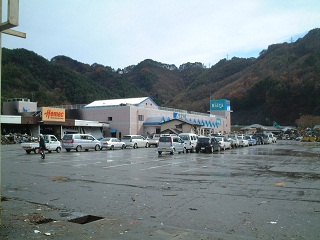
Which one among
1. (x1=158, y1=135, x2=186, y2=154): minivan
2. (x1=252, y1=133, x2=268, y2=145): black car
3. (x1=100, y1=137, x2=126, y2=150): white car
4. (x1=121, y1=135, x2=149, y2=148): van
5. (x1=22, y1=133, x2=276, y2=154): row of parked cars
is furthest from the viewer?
(x1=252, y1=133, x2=268, y2=145): black car

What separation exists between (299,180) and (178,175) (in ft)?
17.2

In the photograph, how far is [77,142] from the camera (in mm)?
33000

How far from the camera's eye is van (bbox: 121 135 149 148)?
4188 cm

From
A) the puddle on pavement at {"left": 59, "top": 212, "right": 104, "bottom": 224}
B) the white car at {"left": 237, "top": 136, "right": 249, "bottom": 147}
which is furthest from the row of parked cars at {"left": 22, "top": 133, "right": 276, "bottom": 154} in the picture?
the puddle on pavement at {"left": 59, "top": 212, "right": 104, "bottom": 224}

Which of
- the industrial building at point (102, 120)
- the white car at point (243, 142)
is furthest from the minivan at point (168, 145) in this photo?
the industrial building at point (102, 120)

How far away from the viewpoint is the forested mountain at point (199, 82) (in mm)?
91625

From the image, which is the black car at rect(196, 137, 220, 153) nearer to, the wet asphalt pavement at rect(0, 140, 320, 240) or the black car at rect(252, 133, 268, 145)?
the wet asphalt pavement at rect(0, 140, 320, 240)

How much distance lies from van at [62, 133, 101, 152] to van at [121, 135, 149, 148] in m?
7.22

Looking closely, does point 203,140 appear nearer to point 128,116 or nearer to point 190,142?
point 190,142

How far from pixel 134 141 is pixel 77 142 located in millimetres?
10930

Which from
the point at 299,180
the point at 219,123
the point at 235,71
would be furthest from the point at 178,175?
the point at 235,71

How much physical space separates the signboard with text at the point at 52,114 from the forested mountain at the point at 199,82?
28.3 meters

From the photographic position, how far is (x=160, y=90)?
138625 millimetres

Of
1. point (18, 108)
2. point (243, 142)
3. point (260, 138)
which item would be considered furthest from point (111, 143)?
point (18, 108)
